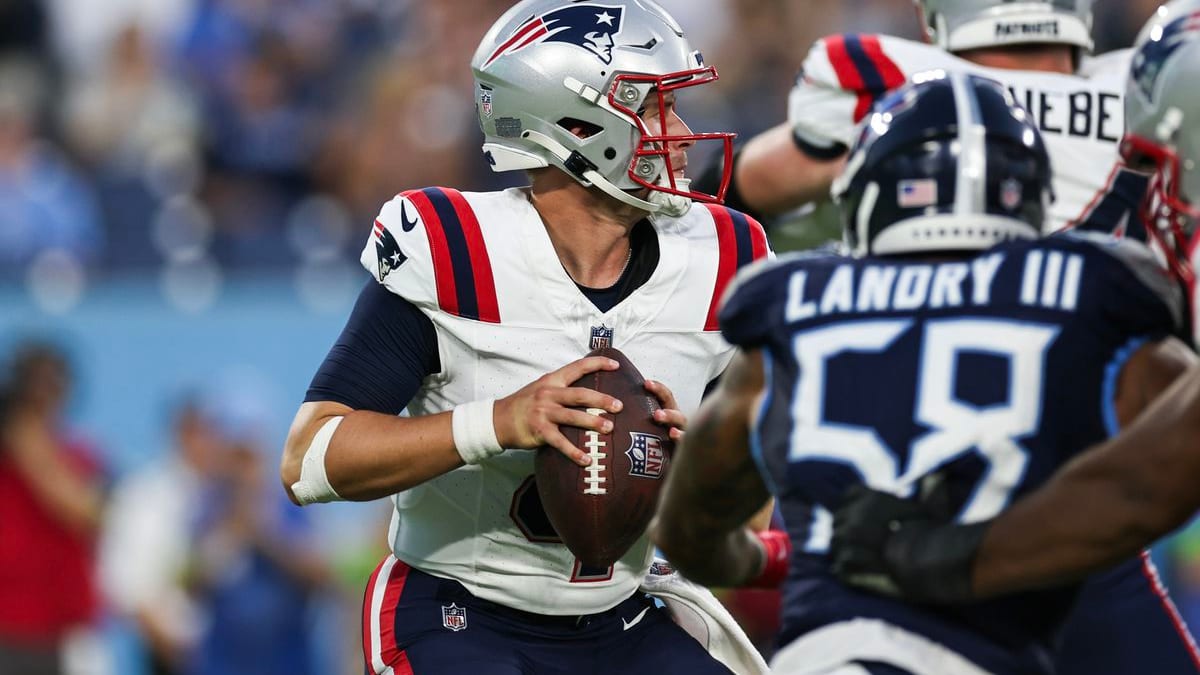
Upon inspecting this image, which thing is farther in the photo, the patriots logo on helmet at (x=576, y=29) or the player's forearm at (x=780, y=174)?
the player's forearm at (x=780, y=174)

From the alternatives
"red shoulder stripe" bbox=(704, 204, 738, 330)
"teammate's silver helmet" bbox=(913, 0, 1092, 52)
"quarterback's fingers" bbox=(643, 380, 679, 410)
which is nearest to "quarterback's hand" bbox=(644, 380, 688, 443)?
"quarterback's fingers" bbox=(643, 380, 679, 410)

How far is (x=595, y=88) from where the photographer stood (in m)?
3.63

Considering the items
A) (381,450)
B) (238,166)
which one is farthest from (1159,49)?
(238,166)

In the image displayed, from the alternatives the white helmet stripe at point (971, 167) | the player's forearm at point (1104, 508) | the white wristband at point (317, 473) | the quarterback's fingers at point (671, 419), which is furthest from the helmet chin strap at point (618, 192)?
the player's forearm at point (1104, 508)

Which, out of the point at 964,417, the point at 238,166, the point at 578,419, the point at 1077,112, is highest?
the point at 1077,112

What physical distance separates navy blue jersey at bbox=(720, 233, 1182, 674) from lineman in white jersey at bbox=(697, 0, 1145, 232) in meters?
1.05

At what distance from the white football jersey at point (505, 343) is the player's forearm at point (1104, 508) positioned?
1229 mm

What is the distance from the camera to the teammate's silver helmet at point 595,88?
11.9ft

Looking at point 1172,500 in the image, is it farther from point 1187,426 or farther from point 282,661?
point 282,661

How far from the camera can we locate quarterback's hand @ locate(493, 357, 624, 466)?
3242 millimetres

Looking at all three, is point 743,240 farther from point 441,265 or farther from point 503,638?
point 503,638

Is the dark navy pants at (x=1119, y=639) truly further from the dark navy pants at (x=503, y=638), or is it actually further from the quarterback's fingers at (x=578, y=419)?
the quarterback's fingers at (x=578, y=419)

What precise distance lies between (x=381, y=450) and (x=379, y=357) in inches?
8.3

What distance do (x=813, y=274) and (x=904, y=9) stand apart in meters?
7.81
